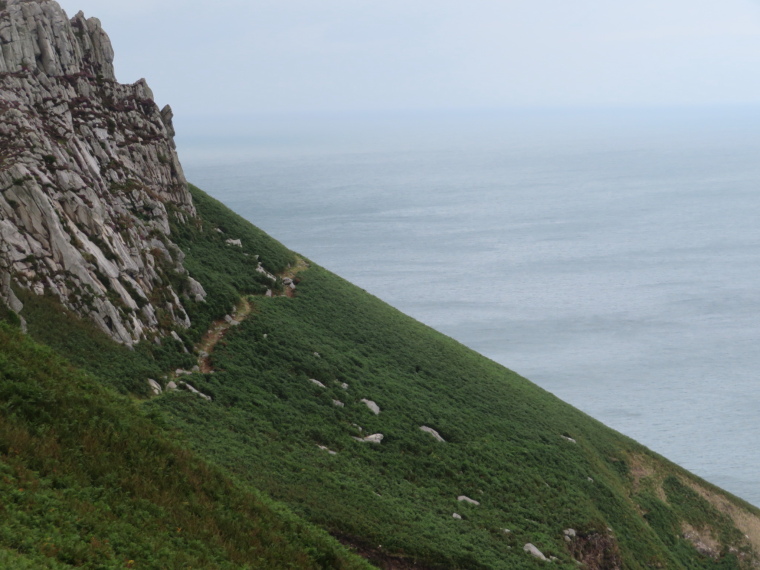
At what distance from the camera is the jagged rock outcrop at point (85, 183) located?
37.0 meters

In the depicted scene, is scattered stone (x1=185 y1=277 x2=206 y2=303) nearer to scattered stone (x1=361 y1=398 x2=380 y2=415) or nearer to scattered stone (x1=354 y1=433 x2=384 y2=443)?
scattered stone (x1=361 y1=398 x2=380 y2=415)

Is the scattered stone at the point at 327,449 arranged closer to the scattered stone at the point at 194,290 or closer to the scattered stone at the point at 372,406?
the scattered stone at the point at 372,406

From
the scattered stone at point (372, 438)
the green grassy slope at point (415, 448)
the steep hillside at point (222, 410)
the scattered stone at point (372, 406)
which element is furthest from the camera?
the scattered stone at point (372, 406)

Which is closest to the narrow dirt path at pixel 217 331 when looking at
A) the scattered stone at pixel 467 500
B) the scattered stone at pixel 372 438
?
the scattered stone at pixel 372 438

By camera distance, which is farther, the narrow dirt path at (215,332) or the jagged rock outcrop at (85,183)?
the narrow dirt path at (215,332)

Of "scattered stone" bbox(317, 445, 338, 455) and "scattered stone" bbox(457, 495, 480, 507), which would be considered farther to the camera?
"scattered stone" bbox(457, 495, 480, 507)

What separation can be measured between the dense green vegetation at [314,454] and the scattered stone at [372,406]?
0.30 m

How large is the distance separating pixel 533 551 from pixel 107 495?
67.4 ft

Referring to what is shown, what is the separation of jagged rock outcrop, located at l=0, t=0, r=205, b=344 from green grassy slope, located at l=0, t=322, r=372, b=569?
10.4 metres

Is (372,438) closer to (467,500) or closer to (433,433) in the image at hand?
(433,433)

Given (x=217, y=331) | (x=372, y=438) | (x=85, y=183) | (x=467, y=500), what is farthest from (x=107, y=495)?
(x=85, y=183)

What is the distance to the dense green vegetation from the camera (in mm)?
22031

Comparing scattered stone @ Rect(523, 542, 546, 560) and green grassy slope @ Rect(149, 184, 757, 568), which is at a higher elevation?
green grassy slope @ Rect(149, 184, 757, 568)

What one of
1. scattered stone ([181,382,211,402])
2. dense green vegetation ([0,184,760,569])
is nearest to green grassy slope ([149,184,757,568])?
dense green vegetation ([0,184,760,569])
